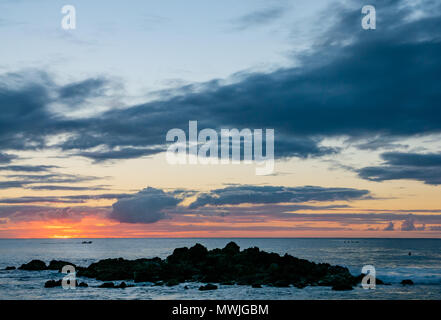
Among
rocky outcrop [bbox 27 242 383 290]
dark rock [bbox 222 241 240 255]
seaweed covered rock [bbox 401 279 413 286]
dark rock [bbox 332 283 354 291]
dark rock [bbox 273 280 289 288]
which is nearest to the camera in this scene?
dark rock [bbox 332 283 354 291]

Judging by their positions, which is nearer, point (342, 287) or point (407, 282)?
point (342, 287)

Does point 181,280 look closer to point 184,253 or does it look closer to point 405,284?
point 184,253

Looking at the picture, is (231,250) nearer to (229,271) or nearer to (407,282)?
(229,271)

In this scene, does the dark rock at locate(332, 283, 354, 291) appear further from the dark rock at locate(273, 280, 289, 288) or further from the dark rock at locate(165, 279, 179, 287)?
the dark rock at locate(165, 279, 179, 287)

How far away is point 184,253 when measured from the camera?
80.7 meters

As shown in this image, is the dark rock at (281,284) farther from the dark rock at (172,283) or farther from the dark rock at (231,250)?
the dark rock at (231,250)

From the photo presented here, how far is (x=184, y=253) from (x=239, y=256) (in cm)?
1028

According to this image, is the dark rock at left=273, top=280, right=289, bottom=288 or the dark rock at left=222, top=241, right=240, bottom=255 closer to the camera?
the dark rock at left=273, top=280, right=289, bottom=288

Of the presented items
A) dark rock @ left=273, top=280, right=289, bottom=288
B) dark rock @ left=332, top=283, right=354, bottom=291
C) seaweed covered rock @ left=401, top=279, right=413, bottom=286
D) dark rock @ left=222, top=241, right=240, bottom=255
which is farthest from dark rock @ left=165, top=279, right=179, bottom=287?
seaweed covered rock @ left=401, top=279, right=413, bottom=286

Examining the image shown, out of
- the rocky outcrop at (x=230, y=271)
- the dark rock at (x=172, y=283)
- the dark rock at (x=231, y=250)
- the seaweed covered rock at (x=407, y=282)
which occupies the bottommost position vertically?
the seaweed covered rock at (x=407, y=282)

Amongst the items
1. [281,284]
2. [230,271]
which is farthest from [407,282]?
[230,271]

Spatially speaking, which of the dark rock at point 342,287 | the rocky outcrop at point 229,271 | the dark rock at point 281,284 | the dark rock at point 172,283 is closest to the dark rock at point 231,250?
the rocky outcrop at point 229,271

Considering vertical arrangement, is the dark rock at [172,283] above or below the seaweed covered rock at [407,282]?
above
